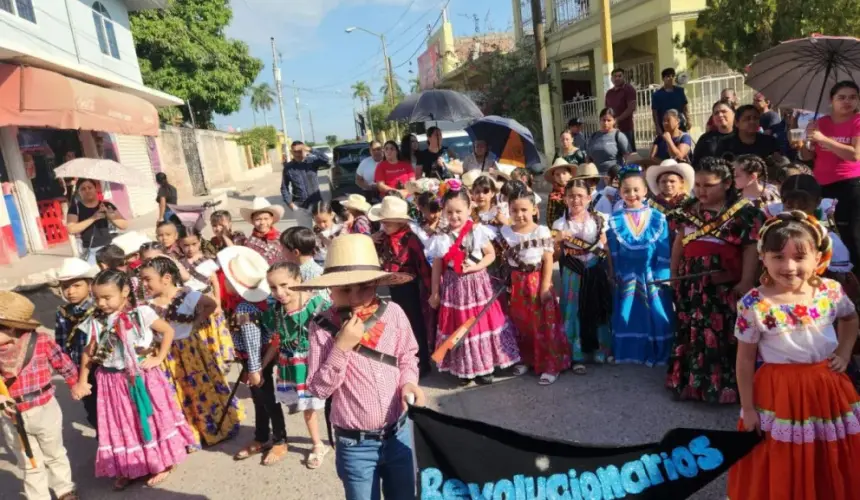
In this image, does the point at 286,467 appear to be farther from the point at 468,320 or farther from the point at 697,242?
the point at 697,242

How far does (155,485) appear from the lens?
4086 mm

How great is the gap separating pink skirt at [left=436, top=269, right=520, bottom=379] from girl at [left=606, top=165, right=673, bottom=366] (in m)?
0.98

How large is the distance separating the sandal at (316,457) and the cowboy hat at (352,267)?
6.07 feet

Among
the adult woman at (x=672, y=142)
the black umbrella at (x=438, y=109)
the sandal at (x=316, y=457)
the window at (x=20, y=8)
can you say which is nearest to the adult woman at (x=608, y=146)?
the adult woman at (x=672, y=142)

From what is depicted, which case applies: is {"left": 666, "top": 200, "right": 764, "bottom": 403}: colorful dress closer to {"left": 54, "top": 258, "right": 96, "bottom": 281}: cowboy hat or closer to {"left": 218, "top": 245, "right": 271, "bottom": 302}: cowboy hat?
{"left": 218, "top": 245, "right": 271, "bottom": 302}: cowboy hat

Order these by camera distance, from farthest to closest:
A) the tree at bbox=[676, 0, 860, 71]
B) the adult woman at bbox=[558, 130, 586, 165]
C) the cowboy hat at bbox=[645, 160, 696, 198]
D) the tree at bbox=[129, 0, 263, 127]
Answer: the tree at bbox=[129, 0, 263, 127] → the tree at bbox=[676, 0, 860, 71] → the adult woman at bbox=[558, 130, 586, 165] → the cowboy hat at bbox=[645, 160, 696, 198]

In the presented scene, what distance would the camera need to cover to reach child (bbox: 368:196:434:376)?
5.25 m

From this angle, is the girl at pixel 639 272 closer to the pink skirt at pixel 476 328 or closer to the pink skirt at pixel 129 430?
the pink skirt at pixel 476 328

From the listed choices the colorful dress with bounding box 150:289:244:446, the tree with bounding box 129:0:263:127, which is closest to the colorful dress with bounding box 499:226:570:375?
the colorful dress with bounding box 150:289:244:446

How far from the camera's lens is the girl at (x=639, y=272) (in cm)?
480

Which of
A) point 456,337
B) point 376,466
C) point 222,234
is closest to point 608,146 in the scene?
point 456,337

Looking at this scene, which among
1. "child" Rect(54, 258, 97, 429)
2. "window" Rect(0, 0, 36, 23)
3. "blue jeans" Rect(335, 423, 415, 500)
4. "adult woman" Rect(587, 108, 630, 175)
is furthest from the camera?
"window" Rect(0, 0, 36, 23)

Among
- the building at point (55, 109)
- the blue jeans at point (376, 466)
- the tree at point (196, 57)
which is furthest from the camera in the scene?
the tree at point (196, 57)

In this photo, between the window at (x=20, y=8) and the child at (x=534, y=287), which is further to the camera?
the window at (x=20, y=8)
